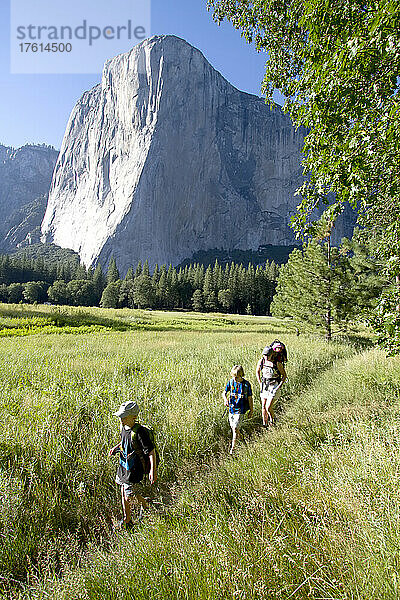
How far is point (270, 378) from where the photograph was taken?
6.58 m

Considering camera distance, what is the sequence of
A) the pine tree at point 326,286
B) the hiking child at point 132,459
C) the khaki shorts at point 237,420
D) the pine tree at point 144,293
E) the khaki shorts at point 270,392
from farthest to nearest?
the pine tree at point 144,293, the pine tree at point 326,286, the khaki shorts at point 270,392, the khaki shorts at point 237,420, the hiking child at point 132,459

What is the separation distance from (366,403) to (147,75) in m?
189

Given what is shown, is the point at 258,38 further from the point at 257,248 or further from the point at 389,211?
the point at 257,248

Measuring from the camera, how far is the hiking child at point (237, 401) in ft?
17.6

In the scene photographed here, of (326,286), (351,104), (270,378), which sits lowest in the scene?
(270,378)

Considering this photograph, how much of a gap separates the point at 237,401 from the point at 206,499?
219cm

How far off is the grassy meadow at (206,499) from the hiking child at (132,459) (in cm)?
31

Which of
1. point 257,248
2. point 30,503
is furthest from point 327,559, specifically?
point 257,248

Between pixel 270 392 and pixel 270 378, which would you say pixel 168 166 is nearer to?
pixel 270 378

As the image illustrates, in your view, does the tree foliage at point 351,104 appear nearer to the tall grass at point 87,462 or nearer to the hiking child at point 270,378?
the hiking child at point 270,378

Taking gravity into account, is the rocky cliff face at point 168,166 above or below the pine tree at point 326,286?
above

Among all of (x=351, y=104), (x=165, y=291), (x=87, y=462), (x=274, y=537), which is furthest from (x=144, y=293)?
(x=274, y=537)

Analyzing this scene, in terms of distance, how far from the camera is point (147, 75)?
148750 millimetres

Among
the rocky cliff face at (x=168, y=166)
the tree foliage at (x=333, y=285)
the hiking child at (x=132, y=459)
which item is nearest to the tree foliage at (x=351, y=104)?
the hiking child at (x=132, y=459)
